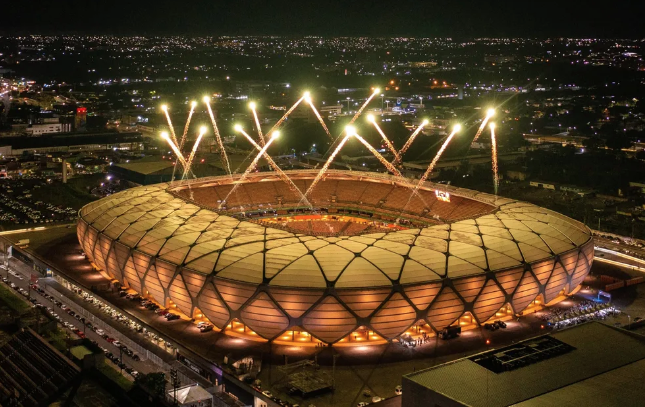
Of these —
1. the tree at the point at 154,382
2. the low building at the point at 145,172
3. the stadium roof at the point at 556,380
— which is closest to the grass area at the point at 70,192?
the low building at the point at 145,172

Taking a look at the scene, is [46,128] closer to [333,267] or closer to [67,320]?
[67,320]

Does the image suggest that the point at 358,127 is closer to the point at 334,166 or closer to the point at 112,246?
the point at 334,166

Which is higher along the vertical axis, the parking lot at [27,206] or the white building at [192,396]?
the white building at [192,396]

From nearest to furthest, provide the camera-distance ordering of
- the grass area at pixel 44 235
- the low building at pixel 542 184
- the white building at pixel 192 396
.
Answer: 1. the white building at pixel 192 396
2. the grass area at pixel 44 235
3. the low building at pixel 542 184

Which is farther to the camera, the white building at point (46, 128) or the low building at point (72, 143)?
the white building at point (46, 128)

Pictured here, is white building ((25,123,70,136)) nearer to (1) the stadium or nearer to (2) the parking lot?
(2) the parking lot

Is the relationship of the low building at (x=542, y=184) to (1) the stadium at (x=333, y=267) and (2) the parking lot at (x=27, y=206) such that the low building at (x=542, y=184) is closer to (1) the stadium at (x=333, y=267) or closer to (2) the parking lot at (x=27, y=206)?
(1) the stadium at (x=333, y=267)
